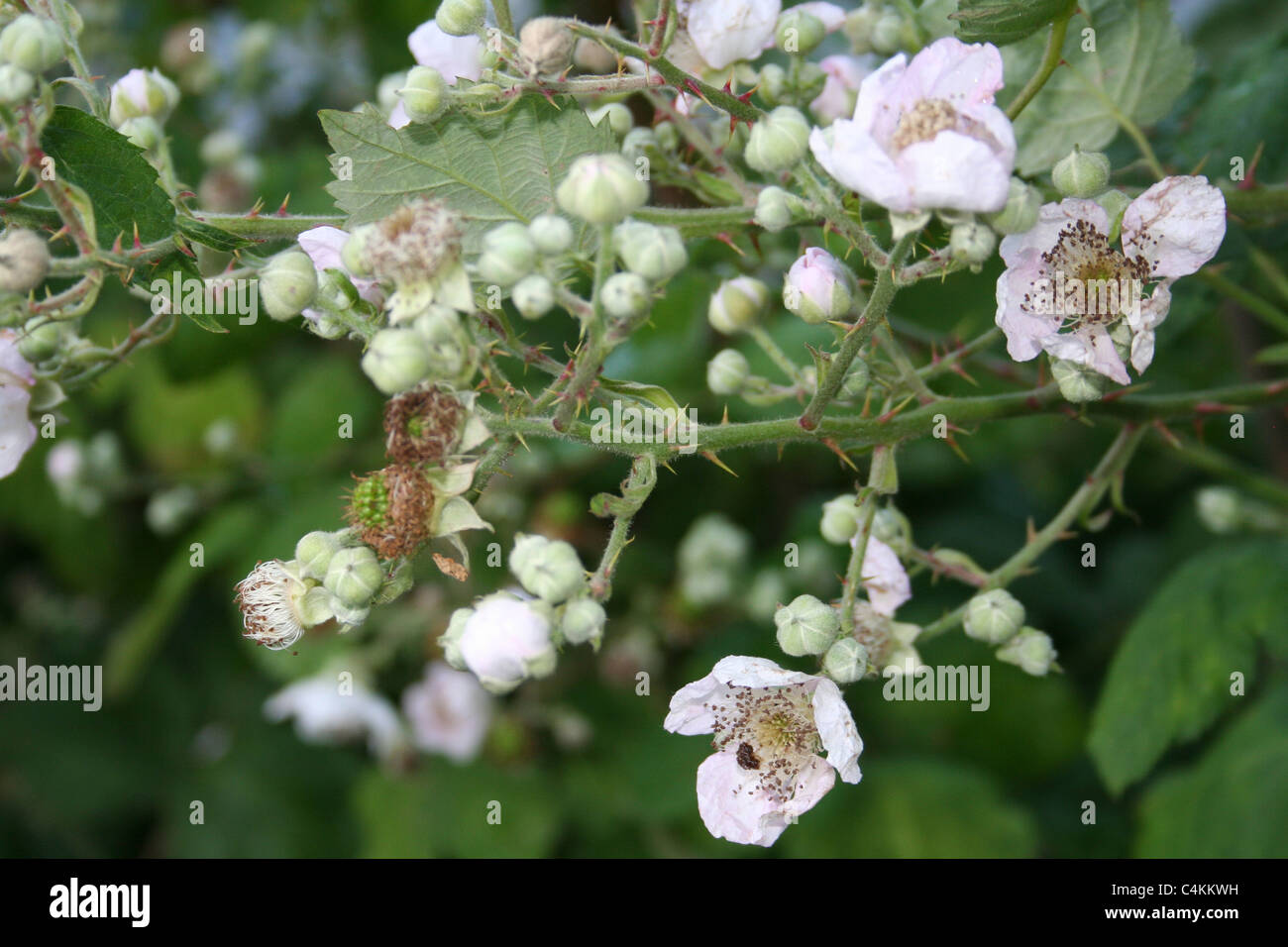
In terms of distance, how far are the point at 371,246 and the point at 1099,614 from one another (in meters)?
3.01

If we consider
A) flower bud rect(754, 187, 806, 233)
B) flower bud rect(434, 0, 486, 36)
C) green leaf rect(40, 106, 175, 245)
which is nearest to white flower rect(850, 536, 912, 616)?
flower bud rect(754, 187, 806, 233)

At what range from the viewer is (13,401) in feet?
4.91

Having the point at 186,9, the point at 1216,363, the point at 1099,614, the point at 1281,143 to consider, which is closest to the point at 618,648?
the point at 1099,614

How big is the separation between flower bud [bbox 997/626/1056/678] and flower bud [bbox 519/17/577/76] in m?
0.94

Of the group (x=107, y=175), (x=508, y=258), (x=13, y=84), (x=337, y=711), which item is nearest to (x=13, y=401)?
(x=107, y=175)

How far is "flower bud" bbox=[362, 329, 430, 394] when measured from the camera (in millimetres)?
1158

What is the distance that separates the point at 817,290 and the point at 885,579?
1.47 ft

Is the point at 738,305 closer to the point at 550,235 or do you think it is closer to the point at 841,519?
the point at 841,519

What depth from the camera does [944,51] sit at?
1333 millimetres

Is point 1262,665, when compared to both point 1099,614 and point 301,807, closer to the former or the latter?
point 1099,614

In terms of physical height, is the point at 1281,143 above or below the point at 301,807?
above

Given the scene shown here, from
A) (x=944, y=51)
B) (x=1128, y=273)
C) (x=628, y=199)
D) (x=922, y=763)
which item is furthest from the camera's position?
(x=922, y=763)

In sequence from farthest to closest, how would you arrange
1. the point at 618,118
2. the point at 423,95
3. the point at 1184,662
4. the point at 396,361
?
the point at 1184,662 < the point at 618,118 < the point at 423,95 < the point at 396,361

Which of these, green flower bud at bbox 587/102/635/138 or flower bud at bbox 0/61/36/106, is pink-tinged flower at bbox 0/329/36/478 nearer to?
flower bud at bbox 0/61/36/106
